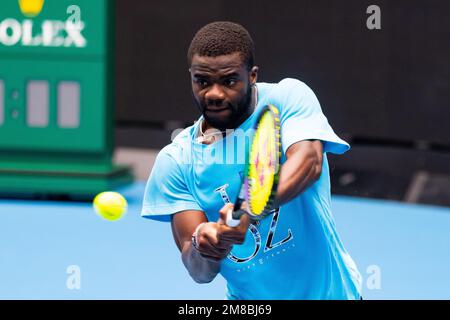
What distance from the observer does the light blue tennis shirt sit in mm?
3205

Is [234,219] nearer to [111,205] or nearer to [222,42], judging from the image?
[222,42]

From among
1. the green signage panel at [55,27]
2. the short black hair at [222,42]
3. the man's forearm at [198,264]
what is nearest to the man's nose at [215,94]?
the short black hair at [222,42]

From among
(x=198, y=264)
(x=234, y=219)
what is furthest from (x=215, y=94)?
(x=198, y=264)

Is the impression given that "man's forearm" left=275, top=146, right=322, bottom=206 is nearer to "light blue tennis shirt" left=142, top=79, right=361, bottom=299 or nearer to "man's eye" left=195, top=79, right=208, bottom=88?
"light blue tennis shirt" left=142, top=79, right=361, bottom=299

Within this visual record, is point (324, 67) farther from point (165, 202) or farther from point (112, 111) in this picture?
point (165, 202)

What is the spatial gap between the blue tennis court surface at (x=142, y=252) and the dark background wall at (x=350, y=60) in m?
0.64

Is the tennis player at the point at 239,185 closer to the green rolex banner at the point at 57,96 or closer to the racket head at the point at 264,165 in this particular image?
the racket head at the point at 264,165

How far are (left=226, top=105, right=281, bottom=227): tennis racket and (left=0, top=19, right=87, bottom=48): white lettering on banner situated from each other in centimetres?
624

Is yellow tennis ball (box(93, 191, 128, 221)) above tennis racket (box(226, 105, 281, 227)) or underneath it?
underneath

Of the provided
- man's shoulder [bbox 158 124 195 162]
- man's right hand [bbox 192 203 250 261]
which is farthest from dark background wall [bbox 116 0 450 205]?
man's right hand [bbox 192 203 250 261]

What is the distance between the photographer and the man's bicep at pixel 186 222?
3.31 m

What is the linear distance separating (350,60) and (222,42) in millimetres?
6755

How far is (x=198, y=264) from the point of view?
3211 mm
